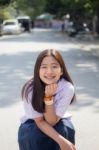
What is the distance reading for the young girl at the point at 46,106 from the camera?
4371mm

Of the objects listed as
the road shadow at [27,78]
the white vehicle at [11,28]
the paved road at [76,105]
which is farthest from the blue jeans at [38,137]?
the white vehicle at [11,28]

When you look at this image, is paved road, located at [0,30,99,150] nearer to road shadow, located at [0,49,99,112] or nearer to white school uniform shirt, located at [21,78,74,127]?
road shadow, located at [0,49,99,112]

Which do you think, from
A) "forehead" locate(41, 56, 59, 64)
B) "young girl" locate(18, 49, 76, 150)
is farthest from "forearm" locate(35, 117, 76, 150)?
"forehead" locate(41, 56, 59, 64)

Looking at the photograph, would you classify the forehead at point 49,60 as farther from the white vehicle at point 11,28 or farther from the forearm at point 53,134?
the white vehicle at point 11,28

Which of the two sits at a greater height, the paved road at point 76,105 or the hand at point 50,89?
the hand at point 50,89

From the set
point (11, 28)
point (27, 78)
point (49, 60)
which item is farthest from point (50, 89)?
point (11, 28)

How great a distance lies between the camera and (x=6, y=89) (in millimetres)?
13180

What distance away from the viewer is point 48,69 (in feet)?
14.5

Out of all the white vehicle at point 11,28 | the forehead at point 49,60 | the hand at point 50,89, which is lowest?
the white vehicle at point 11,28

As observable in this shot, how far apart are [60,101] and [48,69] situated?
10.4 inches

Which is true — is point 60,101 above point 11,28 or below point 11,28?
above

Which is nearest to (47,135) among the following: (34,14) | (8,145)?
(8,145)

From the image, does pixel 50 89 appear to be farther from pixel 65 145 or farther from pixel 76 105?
pixel 76 105

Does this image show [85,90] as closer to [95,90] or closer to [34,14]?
[95,90]
